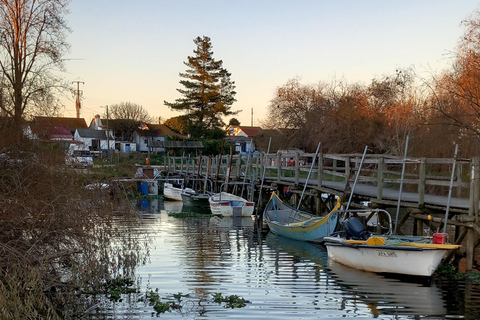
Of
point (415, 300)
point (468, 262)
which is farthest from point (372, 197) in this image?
point (415, 300)

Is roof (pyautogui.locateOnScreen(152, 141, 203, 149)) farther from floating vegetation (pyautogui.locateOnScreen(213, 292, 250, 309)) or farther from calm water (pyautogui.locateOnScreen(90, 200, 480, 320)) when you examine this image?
floating vegetation (pyautogui.locateOnScreen(213, 292, 250, 309))

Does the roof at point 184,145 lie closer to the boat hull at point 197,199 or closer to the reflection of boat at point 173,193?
the reflection of boat at point 173,193

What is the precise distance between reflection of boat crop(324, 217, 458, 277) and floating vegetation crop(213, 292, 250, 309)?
420 cm

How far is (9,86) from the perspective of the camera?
17859 mm

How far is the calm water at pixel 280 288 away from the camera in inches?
466

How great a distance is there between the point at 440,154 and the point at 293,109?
2768 centimetres

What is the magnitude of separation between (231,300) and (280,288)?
207 centimetres

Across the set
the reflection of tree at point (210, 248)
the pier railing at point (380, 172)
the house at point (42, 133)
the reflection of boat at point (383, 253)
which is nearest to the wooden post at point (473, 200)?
the pier railing at point (380, 172)

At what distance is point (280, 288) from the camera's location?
555 inches

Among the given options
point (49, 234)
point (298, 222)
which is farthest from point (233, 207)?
point (49, 234)

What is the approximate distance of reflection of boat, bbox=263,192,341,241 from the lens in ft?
64.2

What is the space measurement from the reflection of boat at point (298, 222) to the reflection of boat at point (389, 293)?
11.2 feet

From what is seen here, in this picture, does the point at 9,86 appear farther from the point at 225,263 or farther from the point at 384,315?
the point at 384,315

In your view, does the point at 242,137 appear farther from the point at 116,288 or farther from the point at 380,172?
the point at 116,288
